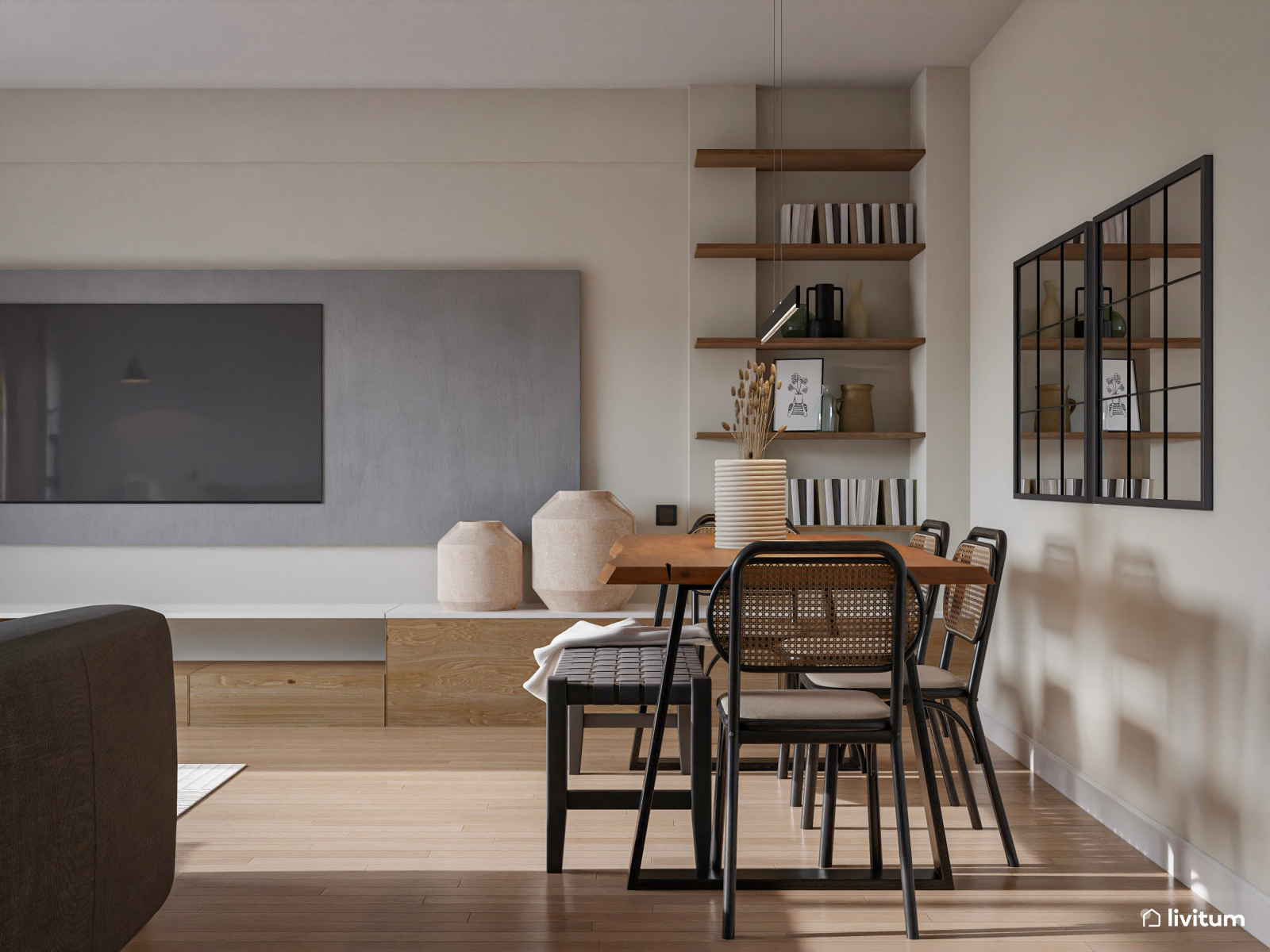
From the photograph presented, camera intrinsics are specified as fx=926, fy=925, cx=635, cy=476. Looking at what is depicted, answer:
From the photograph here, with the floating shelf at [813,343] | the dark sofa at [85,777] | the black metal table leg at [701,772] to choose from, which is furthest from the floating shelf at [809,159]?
the dark sofa at [85,777]

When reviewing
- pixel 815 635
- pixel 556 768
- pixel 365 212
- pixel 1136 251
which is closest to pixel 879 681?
pixel 815 635

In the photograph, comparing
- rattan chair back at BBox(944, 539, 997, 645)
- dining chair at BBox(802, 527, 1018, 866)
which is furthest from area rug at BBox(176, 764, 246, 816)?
rattan chair back at BBox(944, 539, 997, 645)

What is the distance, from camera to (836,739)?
211 cm

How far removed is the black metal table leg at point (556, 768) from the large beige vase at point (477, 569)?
1767mm

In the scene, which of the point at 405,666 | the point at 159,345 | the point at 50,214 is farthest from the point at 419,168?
the point at 405,666

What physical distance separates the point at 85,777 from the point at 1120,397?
2.83m

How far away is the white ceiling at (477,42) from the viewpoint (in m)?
3.71

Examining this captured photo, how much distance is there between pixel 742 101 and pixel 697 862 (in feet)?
11.3

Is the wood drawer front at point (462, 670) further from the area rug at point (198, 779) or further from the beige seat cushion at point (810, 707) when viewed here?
the beige seat cushion at point (810, 707)

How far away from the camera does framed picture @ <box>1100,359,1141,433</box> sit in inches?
107

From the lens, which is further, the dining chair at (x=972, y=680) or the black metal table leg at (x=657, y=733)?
the dining chair at (x=972, y=680)

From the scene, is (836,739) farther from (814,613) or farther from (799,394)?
(799,394)

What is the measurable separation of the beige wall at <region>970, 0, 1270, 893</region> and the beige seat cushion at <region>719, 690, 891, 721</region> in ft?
2.90

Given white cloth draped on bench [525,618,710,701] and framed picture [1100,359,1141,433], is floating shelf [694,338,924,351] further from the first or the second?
white cloth draped on bench [525,618,710,701]
